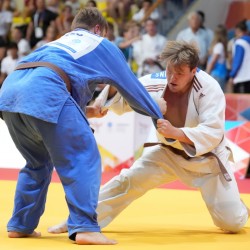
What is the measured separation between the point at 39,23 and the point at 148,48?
2658 mm

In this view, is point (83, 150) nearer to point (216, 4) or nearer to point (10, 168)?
point (10, 168)

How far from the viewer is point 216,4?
45.8 ft

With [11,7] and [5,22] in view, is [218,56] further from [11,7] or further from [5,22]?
[11,7]

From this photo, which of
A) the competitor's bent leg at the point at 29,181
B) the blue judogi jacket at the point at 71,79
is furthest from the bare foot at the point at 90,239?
the blue judogi jacket at the point at 71,79

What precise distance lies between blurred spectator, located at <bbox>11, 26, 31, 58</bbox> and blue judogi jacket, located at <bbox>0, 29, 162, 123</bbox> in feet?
28.3

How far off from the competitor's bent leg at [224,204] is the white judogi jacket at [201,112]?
158 mm

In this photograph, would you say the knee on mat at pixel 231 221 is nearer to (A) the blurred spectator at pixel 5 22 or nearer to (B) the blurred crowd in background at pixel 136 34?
(B) the blurred crowd in background at pixel 136 34

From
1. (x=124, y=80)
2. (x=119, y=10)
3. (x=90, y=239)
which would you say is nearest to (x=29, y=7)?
(x=119, y=10)

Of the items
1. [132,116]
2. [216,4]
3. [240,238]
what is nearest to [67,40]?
[240,238]

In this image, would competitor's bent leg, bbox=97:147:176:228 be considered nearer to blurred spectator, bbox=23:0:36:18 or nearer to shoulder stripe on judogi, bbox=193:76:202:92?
shoulder stripe on judogi, bbox=193:76:202:92

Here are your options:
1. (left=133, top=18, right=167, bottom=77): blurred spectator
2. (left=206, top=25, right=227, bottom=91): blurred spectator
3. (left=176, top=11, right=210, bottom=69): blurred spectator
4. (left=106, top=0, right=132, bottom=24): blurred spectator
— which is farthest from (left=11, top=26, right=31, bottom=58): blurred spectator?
(left=206, top=25, right=227, bottom=91): blurred spectator

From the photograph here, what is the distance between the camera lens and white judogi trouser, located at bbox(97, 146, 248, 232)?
5.05 m

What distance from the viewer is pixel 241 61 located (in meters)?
11.0

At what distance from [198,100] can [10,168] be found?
4689 millimetres
